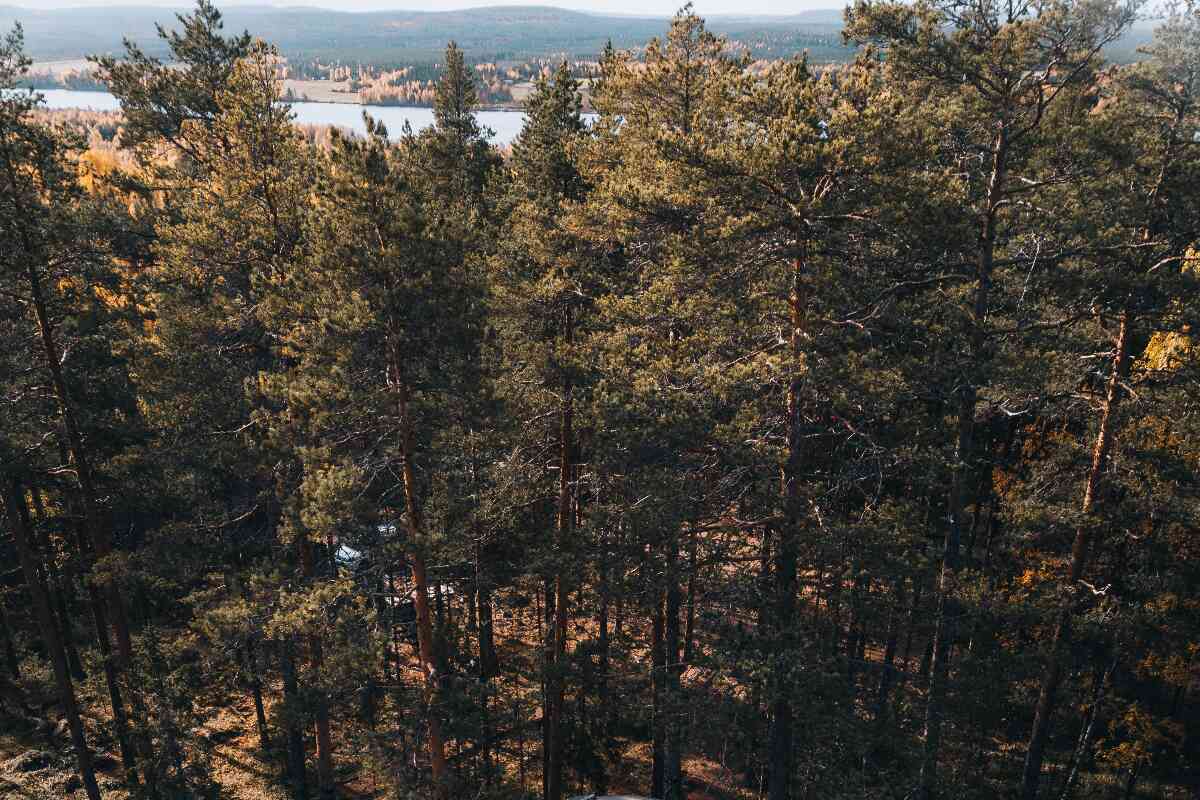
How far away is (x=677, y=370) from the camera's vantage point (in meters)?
11.7

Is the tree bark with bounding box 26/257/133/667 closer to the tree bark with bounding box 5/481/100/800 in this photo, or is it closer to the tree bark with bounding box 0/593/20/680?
the tree bark with bounding box 5/481/100/800

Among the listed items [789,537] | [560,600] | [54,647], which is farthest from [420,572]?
[54,647]

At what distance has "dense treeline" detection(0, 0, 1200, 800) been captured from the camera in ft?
35.0

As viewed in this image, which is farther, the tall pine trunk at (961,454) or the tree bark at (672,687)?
the tree bark at (672,687)

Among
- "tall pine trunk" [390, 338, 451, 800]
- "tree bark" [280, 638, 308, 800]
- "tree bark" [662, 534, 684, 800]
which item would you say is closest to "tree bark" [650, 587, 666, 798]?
"tree bark" [662, 534, 684, 800]

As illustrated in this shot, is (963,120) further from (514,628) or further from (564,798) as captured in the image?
(514,628)

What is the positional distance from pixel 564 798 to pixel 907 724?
359 inches

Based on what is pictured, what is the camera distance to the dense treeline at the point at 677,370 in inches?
420

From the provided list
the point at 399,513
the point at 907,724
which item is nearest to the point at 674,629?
the point at 907,724

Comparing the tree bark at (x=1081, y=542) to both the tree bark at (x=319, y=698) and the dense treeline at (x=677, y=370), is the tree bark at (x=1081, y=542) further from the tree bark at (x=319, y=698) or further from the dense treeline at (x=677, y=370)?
the tree bark at (x=319, y=698)

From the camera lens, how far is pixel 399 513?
13.1 metres

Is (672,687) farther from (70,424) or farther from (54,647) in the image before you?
(54,647)

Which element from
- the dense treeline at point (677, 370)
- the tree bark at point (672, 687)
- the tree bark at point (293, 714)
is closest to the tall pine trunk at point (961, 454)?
the dense treeline at point (677, 370)

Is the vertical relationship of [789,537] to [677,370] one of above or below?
below
